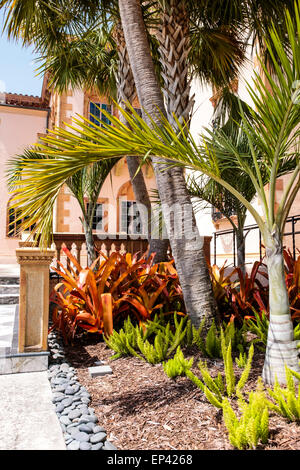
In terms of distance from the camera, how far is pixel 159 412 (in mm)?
1867

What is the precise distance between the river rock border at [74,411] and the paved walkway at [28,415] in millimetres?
41

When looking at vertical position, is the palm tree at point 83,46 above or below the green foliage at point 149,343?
above

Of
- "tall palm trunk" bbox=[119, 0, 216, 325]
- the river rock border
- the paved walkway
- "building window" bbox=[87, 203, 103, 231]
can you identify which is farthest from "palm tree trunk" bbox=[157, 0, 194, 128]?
"building window" bbox=[87, 203, 103, 231]

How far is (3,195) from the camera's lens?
14203 millimetres

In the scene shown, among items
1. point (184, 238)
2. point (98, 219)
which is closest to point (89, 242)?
point (184, 238)

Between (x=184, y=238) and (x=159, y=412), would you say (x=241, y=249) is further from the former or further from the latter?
(x=159, y=412)

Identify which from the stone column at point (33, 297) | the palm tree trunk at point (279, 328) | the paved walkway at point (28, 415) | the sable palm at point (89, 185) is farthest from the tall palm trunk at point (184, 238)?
the sable palm at point (89, 185)

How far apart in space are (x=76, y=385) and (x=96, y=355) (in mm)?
737

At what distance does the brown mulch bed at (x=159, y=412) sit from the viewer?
1.57 meters

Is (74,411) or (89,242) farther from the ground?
(89,242)

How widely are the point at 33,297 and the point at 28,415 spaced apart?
111cm

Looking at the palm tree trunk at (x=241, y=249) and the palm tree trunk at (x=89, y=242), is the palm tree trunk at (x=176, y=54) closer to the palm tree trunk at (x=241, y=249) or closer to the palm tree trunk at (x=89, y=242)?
the palm tree trunk at (x=241, y=249)

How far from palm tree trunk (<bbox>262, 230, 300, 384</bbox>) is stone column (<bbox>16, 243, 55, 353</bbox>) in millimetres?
1754
